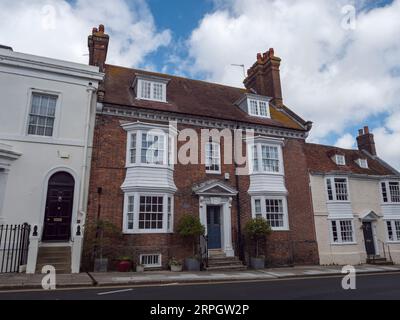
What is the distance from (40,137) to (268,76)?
1627 centimetres

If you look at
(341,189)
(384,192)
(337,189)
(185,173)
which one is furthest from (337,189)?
(185,173)

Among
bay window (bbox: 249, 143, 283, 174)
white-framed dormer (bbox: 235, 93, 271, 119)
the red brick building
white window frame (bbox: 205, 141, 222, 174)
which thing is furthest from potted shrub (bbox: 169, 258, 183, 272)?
white-framed dormer (bbox: 235, 93, 271, 119)

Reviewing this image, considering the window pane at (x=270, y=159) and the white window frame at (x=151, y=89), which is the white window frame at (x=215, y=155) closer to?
the window pane at (x=270, y=159)

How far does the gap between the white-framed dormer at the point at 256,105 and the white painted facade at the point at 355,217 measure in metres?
5.34

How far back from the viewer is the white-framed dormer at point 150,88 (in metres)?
16.1

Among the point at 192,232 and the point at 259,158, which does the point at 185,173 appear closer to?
the point at 192,232

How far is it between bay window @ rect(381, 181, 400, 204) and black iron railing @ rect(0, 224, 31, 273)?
75.4 ft

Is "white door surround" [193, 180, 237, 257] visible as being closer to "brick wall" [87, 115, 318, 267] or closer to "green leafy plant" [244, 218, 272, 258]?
"brick wall" [87, 115, 318, 267]

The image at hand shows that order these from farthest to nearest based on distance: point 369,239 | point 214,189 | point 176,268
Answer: point 369,239, point 214,189, point 176,268

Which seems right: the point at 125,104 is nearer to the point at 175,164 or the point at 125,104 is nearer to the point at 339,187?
the point at 175,164

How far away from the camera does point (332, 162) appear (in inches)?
837

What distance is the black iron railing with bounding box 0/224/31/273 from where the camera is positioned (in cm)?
1086

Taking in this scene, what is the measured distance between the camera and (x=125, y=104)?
47.4ft
